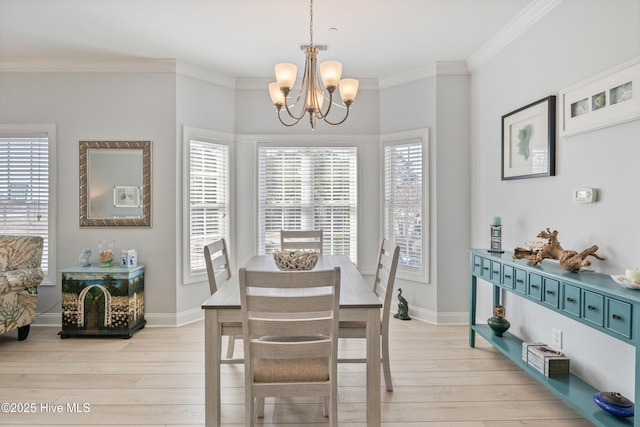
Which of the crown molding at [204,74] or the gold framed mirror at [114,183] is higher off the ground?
the crown molding at [204,74]

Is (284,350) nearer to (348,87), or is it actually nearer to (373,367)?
(373,367)

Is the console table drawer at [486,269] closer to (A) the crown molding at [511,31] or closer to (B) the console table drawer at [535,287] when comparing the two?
(B) the console table drawer at [535,287]

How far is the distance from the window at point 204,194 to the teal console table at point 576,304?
9.62 feet

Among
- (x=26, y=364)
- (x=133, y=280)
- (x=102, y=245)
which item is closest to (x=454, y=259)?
(x=133, y=280)

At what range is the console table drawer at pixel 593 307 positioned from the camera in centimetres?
181

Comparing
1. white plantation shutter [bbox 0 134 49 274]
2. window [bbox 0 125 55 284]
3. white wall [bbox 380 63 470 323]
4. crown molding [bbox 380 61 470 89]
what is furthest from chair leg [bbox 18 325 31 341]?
crown molding [bbox 380 61 470 89]

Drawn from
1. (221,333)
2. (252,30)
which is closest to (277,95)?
(252,30)

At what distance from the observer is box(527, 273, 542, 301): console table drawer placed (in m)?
2.30

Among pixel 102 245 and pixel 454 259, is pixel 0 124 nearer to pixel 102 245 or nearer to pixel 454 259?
pixel 102 245

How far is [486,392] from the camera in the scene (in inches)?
98.4

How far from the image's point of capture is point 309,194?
176 inches

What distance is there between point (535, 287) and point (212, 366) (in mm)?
2056

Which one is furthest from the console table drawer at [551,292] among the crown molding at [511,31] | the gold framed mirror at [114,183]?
the gold framed mirror at [114,183]

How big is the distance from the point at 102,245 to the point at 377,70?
3.58 m
